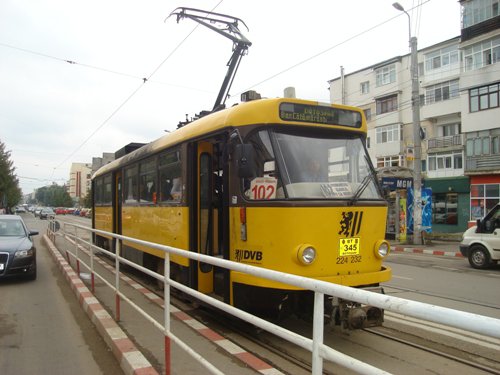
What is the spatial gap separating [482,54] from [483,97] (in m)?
2.87

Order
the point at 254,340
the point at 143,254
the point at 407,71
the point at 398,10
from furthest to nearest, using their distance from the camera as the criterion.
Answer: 1. the point at 407,71
2. the point at 398,10
3. the point at 143,254
4. the point at 254,340

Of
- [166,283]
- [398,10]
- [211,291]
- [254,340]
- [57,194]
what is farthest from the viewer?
[57,194]

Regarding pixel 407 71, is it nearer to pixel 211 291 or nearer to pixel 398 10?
pixel 398 10

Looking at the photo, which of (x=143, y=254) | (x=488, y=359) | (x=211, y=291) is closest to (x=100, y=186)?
(x=143, y=254)

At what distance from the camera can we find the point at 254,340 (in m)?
5.39

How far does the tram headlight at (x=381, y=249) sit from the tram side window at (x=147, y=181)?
14.4 ft

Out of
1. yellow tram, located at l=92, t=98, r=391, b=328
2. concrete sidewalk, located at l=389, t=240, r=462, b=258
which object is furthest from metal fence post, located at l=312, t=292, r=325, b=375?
concrete sidewalk, located at l=389, t=240, r=462, b=258

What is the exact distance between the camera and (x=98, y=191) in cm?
1538

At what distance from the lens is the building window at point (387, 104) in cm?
4188

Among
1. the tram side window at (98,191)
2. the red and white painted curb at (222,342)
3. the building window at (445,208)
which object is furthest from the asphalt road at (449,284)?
the building window at (445,208)

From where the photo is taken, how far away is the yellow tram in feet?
17.0

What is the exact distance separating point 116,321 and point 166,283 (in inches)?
80.5

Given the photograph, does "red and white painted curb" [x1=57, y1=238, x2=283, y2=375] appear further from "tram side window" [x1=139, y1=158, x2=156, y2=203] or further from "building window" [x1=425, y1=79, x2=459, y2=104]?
"building window" [x1=425, y1=79, x2=459, y2=104]

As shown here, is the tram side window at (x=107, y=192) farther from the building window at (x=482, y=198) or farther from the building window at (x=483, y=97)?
the building window at (x=483, y=97)
